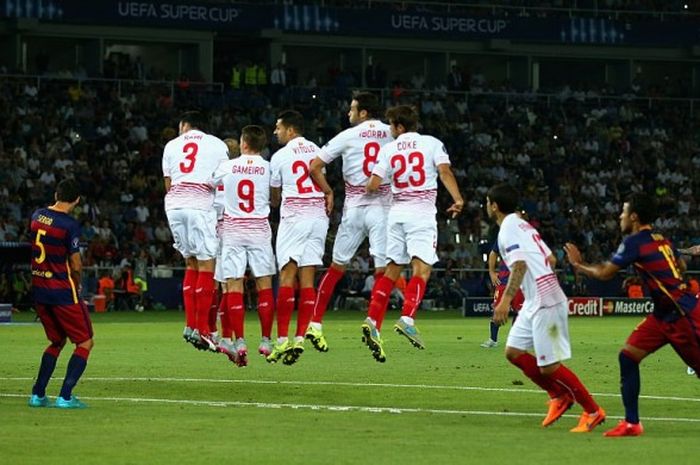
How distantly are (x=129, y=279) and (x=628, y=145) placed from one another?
23058 mm

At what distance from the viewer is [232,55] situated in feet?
191

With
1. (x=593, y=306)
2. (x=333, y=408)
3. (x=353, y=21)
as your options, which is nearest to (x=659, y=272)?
(x=333, y=408)

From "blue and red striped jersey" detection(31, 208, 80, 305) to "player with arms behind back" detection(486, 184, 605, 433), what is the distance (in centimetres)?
410

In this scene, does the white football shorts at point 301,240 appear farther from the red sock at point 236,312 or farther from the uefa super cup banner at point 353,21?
the uefa super cup banner at point 353,21

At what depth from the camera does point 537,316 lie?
12.9m

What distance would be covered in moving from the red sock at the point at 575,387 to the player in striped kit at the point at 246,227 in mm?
6876

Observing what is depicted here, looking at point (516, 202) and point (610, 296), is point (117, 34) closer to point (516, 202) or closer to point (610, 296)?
point (610, 296)

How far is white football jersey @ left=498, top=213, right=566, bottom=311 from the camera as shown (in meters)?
13.0

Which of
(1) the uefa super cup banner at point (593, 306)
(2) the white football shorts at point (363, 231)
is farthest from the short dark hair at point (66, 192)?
(1) the uefa super cup banner at point (593, 306)

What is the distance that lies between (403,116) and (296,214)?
1.92 m

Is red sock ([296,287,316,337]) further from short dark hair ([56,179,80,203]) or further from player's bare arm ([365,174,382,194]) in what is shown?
short dark hair ([56,179,80,203])

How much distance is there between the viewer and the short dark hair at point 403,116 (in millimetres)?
18859

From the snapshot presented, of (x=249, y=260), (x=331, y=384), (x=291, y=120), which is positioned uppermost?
(x=291, y=120)

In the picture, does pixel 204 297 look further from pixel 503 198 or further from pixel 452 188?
pixel 503 198
